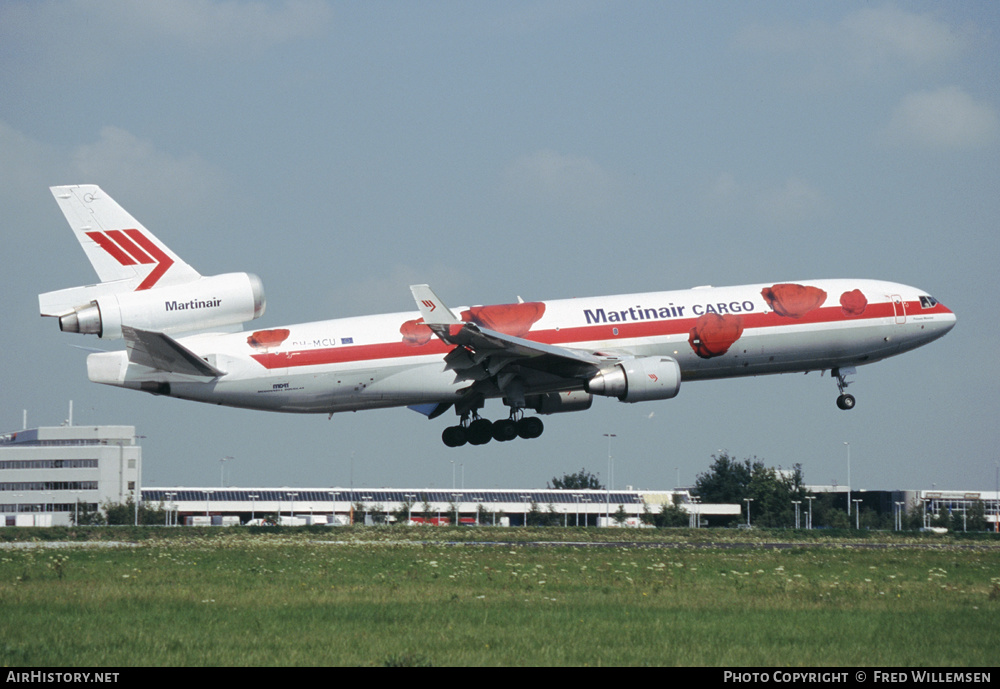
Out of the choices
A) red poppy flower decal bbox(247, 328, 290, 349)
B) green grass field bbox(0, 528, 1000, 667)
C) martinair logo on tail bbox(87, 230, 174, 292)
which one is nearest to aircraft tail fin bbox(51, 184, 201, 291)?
martinair logo on tail bbox(87, 230, 174, 292)

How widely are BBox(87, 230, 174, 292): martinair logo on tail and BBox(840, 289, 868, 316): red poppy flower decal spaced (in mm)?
25956

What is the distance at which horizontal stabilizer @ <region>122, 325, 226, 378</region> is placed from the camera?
39.2m

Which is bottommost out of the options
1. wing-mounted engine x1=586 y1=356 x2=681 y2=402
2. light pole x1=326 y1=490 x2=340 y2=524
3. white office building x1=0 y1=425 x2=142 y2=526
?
light pole x1=326 y1=490 x2=340 y2=524

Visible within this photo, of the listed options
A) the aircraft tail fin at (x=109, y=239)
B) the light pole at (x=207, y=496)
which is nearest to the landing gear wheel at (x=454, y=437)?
the aircraft tail fin at (x=109, y=239)

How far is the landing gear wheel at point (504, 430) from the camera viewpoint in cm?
4516

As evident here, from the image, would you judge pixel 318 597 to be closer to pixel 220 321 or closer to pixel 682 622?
pixel 682 622

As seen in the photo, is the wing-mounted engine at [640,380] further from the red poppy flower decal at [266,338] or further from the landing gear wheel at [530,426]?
the red poppy flower decal at [266,338]

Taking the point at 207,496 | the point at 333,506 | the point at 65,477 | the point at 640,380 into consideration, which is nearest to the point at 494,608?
the point at 640,380

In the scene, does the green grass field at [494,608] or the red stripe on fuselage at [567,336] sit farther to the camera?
the red stripe on fuselage at [567,336]

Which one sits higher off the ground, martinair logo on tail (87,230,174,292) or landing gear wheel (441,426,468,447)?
martinair logo on tail (87,230,174,292)

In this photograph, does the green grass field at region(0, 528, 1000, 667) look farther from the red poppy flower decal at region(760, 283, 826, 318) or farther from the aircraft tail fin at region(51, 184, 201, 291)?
the aircraft tail fin at region(51, 184, 201, 291)

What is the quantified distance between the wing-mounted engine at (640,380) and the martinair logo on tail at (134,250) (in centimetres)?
1657
